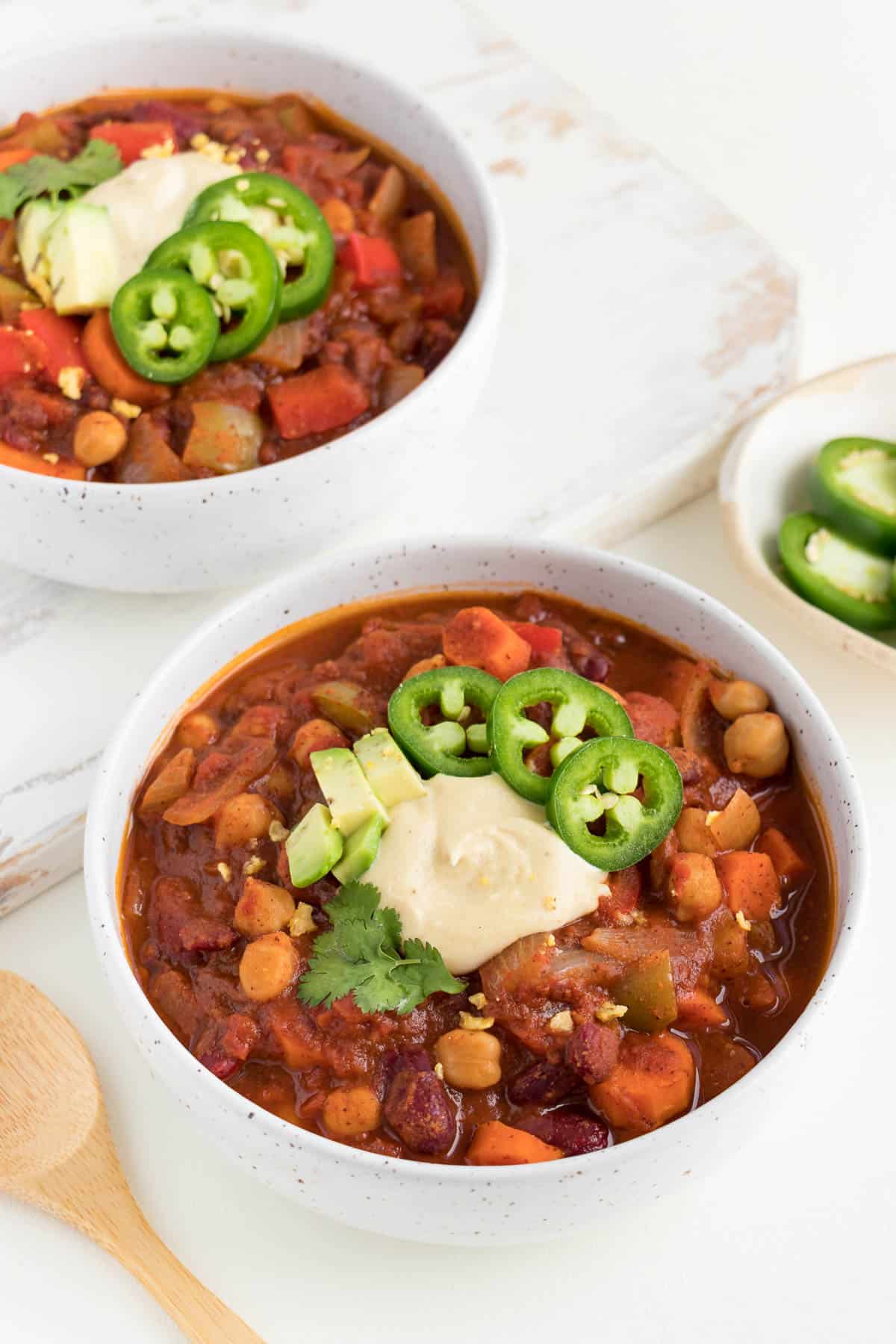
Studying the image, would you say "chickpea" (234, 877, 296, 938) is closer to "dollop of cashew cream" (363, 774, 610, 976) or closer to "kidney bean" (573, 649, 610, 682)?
"dollop of cashew cream" (363, 774, 610, 976)

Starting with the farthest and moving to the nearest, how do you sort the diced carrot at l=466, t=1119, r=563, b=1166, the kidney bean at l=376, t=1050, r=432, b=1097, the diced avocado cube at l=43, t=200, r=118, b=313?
1. the diced avocado cube at l=43, t=200, r=118, b=313
2. the kidney bean at l=376, t=1050, r=432, b=1097
3. the diced carrot at l=466, t=1119, r=563, b=1166

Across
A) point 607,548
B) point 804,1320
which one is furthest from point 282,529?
point 804,1320

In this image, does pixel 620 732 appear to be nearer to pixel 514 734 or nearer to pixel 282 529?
pixel 514 734

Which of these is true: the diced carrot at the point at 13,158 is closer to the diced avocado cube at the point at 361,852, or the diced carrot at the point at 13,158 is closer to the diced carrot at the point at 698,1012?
the diced avocado cube at the point at 361,852

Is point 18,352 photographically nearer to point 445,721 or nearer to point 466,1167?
point 445,721

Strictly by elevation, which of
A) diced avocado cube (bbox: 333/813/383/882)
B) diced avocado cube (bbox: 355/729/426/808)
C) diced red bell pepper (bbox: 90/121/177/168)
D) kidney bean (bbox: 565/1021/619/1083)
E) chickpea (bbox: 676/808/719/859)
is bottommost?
kidney bean (bbox: 565/1021/619/1083)

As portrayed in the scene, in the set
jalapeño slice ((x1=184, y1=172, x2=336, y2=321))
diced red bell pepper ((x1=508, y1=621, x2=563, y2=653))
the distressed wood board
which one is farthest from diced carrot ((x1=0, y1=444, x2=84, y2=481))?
diced red bell pepper ((x1=508, y1=621, x2=563, y2=653))
